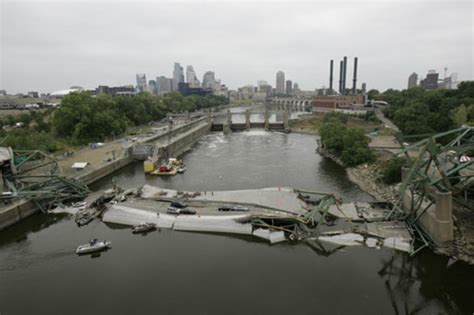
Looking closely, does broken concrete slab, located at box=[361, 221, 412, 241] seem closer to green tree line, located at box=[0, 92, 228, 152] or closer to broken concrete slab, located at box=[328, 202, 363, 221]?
broken concrete slab, located at box=[328, 202, 363, 221]

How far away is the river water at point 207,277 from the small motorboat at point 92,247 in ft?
1.73

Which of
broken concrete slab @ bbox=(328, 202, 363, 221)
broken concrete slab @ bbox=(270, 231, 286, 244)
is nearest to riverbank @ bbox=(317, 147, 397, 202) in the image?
broken concrete slab @ bbox=(328, 202, 363, 221)

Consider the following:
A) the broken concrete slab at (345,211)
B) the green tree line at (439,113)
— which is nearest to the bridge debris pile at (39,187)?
the broken concrete slab at (345,211)

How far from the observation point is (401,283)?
18625 mm

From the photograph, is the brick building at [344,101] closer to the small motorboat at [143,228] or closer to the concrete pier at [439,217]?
the concrete pier at [439,217]

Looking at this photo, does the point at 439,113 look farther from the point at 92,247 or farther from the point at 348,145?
the point at 92,247

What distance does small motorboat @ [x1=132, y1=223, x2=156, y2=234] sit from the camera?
81.0 feet

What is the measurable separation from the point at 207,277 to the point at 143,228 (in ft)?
27.0

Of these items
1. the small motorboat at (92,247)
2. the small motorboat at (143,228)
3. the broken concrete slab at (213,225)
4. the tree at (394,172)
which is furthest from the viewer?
the tree at (394,172)

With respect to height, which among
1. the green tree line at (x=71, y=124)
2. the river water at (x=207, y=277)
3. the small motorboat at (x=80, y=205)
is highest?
the green tree line at (x=71, y=124)

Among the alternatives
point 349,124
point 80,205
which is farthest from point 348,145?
point 349,124

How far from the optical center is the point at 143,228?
24.8 meters

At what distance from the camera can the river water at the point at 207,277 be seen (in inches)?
663

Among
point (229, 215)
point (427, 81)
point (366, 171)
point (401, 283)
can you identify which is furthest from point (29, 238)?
point (427, 81)
